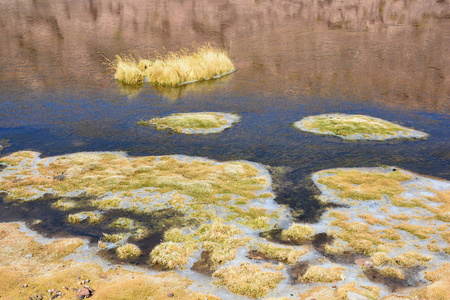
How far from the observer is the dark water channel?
18422 mm

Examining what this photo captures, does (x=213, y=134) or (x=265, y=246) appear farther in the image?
(x=213, y=134)

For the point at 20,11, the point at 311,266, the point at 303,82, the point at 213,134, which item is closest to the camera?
the point at 311,266

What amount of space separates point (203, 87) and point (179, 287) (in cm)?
2279

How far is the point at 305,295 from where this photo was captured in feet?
29.1

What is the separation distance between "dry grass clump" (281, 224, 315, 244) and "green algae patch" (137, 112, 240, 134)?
33.1 feet

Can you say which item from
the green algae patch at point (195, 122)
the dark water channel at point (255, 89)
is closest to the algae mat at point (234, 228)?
the dark water channel at point (255, 89)

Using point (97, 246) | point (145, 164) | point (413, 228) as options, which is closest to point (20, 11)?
point (145, 164)

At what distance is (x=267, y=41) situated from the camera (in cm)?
4578

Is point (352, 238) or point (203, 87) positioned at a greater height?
point (203, 87)

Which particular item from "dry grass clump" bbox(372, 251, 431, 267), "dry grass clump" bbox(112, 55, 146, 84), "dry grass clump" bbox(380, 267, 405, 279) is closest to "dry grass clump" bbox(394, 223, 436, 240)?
"dry grass clump" bbox(372, 251, 431, 267)

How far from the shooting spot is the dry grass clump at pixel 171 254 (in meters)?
10.2

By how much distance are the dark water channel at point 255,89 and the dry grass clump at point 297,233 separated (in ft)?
3.37

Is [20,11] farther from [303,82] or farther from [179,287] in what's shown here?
[179,287]

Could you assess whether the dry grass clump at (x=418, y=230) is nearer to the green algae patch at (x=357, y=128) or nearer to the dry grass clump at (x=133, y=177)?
the dry grass clump at (x=133, y=177)
